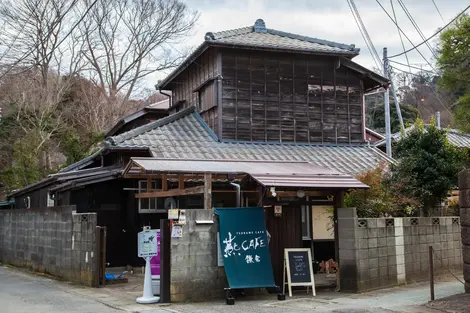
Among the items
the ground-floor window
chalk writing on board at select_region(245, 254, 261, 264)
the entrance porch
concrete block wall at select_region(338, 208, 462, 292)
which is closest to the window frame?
the ground-floor window

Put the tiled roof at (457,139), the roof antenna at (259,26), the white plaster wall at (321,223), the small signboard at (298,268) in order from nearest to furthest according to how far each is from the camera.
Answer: the small signboard at (298,268) < the white plaster wall at (321,223) < the roof antenna at (259,26) < the tiled roof at (457,139)

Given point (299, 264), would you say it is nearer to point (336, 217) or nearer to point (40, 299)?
point (336, 217)

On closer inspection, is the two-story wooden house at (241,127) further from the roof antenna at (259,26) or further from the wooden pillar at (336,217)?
the wooden pillar at (336,217)

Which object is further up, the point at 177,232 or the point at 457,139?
the point at 457,139

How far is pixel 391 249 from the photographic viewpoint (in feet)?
44.3

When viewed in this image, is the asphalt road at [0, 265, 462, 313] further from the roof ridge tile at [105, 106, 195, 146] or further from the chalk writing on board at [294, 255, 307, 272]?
the roof ridge tile at [105, 106, 195, 146]

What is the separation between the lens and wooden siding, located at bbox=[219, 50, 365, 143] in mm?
19219

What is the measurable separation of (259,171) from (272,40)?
9.33 metres

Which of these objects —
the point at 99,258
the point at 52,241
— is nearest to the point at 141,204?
the point at 52,241

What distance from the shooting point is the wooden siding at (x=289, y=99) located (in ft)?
63.1

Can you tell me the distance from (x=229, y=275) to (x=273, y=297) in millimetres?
1423

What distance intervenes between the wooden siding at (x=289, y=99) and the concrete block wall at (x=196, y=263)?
7.81 metres

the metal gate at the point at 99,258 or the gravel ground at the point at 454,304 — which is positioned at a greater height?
the metal gate at the point at 99,258

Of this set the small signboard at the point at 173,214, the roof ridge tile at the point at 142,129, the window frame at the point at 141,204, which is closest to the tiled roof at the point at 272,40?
the roof ridge tile at the point at 142,129
